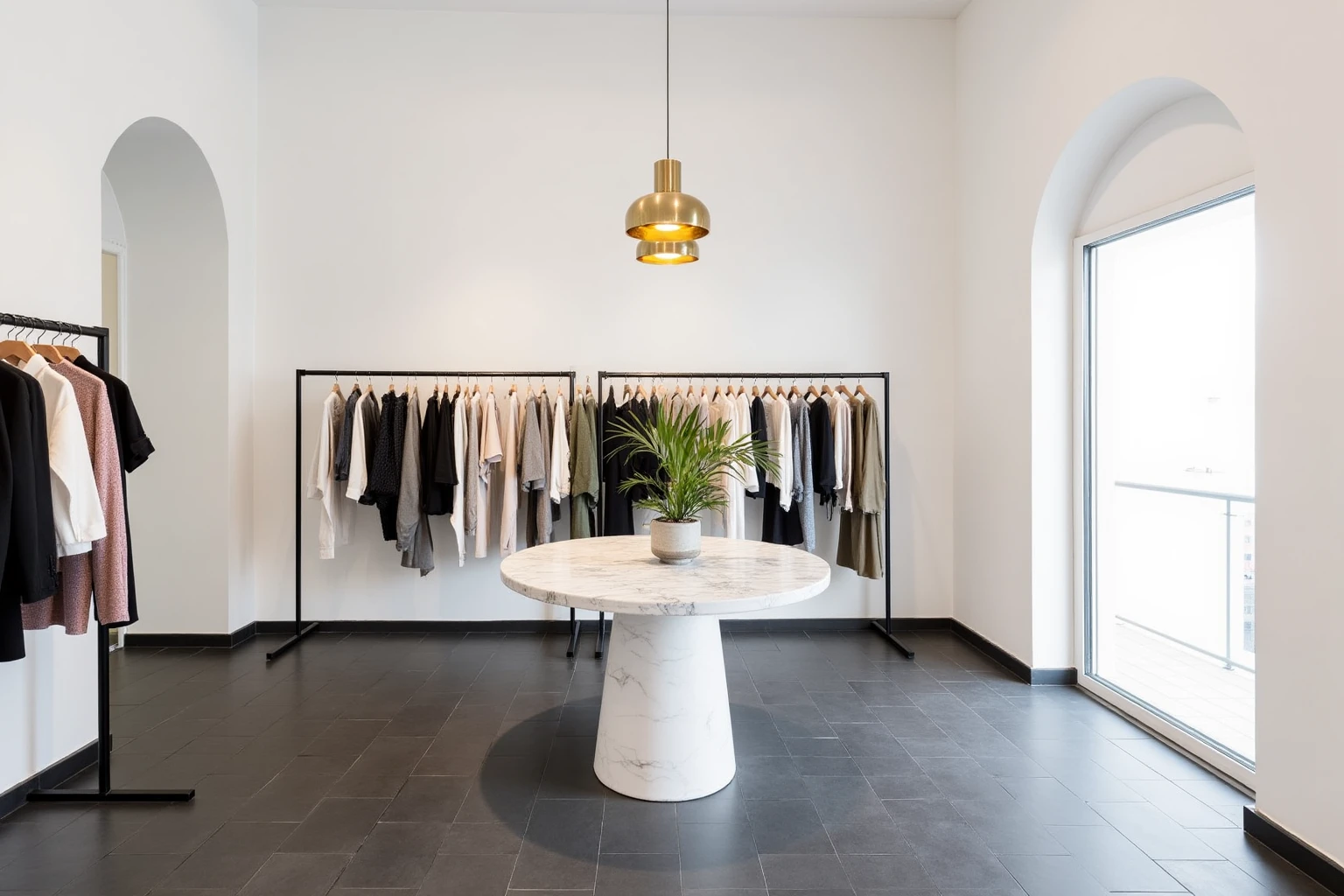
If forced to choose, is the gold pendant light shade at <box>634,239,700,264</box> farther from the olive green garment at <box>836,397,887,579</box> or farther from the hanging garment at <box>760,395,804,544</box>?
the olive green garment at <box>836,397,887,579</box>

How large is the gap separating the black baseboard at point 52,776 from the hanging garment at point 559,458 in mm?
2283

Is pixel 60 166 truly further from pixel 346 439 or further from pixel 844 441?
pixel 844 441

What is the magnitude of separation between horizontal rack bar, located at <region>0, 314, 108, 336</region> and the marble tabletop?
1692mm

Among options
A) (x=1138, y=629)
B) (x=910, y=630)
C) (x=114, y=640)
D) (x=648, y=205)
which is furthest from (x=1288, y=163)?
(x=114, y=640)

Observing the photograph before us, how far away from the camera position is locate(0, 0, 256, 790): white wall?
2562 millimetres

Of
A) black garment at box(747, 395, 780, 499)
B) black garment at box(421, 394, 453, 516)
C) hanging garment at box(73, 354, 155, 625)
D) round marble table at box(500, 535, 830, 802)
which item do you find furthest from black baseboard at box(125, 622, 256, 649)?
black garment at box(747, 395, 780, 499)

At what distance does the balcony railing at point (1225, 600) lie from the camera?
3.29 meters

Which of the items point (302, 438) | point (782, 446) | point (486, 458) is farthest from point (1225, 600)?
point (302, 438)

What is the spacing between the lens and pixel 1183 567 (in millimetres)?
3512

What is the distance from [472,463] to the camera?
14.1ft

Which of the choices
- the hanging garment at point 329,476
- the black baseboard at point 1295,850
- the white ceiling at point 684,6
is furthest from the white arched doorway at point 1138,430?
the hanging garment at point 329,476

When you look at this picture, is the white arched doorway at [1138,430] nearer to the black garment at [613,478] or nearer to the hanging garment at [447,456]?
the black garment at [613,478]

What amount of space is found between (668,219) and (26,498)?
209 cm

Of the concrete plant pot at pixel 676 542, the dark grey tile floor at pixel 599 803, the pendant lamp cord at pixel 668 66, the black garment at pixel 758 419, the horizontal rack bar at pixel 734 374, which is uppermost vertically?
the pendant lamp cord at pixel 668 66
